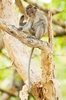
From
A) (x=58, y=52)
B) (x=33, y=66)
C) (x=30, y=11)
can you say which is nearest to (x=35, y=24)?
(x=30, y=11)

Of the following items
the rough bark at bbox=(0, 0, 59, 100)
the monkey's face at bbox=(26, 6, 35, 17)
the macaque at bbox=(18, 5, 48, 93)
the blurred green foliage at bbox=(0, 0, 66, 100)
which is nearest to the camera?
the rough bark at bbox=(0, 0, 59, 100)

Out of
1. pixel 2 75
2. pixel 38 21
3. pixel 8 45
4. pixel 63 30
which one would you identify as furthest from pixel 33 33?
pixel 2 75

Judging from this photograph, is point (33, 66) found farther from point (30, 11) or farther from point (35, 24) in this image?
point (30, 11)

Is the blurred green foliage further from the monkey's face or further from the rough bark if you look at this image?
the monkey's face

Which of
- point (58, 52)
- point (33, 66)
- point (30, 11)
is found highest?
point (58, 52)

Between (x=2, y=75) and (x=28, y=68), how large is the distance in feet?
10.3

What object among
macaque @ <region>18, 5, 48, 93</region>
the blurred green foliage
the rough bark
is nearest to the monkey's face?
macaque @ <region>18, 5, 48, 93</region>

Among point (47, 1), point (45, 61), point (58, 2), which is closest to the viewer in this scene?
point (45, 61)

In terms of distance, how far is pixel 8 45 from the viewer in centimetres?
418

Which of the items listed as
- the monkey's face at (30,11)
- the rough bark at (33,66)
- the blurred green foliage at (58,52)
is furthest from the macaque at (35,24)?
the blurred green foliage at (58,52)

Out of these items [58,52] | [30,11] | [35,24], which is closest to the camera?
[35,24]

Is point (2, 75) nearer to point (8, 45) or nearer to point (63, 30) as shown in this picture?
point (63, 30)

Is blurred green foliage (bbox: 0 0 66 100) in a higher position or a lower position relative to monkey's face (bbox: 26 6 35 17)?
higher

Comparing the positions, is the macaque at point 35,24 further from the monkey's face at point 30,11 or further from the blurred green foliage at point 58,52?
the blurred green foliage at point 58,52
